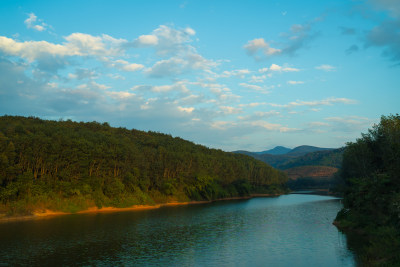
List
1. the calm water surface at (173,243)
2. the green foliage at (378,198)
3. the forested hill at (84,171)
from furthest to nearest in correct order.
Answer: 1. the forested hill at (84,171)
2. the calm water surface at (173,243)
3. the green foliage at (378,198)

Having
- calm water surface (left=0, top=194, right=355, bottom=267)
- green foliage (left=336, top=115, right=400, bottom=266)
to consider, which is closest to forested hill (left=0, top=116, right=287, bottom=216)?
A: calm water surface (left=0, top=194, right=355, bottom=267)

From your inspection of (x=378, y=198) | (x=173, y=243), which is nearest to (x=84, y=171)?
(x=173, y=243)

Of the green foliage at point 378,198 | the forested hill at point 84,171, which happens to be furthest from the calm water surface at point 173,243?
the forested hill at point 84,171

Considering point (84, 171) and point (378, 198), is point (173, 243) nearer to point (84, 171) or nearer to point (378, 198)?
point (378, 198)

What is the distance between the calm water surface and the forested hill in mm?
13583

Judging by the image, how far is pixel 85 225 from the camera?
173 feet

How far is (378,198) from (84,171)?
64130mm

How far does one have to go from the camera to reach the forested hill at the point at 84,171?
65625mm

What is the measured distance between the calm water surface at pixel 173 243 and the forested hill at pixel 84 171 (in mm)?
13583

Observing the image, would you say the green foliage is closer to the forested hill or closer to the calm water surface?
the calm water surface

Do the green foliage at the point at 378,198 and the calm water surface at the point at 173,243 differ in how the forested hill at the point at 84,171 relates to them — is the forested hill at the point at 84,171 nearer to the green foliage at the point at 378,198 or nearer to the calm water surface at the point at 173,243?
the calm water surface at the point at 173,243

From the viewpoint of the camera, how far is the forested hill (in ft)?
215

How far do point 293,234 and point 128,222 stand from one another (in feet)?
94.1

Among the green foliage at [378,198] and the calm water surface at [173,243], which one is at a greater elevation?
the green foliage at [378,198]
